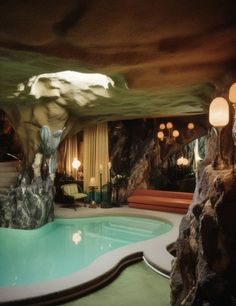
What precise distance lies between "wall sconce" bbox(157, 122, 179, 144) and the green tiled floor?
9067 mm

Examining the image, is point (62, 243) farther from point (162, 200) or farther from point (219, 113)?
point (219, 113)

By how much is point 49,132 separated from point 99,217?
360cm

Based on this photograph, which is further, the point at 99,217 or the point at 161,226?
the point at 99,217

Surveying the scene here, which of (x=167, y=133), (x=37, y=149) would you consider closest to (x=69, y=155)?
(x=37, y=149)

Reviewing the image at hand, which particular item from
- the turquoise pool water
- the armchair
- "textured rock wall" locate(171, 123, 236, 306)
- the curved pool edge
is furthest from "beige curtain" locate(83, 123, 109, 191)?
"textured rock wall" locate(171, 123, 236, 306)

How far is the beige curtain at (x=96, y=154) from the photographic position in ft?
45.3

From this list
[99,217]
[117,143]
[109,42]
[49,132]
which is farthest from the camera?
[117,143]

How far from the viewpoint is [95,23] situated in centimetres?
295

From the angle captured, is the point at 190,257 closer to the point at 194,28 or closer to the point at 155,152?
the point at 194,28

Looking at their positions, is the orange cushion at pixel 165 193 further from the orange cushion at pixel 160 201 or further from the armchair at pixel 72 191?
the armchair at pixel 72 191

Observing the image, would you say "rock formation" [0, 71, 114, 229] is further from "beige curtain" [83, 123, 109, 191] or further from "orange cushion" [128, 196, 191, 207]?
"orange cushion" [128, 196, 191, 207]

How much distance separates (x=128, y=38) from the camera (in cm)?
332

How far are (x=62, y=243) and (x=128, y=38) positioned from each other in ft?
22.3

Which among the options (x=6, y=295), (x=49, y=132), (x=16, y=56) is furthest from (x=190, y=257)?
(x=49, y=132)
